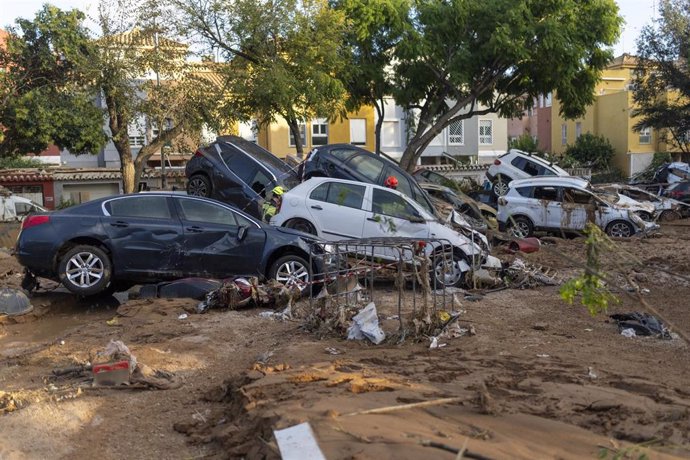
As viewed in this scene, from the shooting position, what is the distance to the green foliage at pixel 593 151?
153 feet

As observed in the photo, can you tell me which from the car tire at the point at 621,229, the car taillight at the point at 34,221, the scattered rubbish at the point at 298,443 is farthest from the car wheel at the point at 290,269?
the car tire at the point at 621,229

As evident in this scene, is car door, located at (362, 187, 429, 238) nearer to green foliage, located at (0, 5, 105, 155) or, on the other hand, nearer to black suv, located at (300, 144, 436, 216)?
black suv, located at (300, 144, 436, 216)

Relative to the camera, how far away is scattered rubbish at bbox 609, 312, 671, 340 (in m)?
8.34

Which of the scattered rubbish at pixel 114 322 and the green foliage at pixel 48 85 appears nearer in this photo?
the scattered rubbish at pixel 114 322

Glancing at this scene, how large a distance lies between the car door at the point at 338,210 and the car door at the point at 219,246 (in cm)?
191

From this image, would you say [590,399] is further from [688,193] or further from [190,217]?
[688,193]

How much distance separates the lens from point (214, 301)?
9.78 m

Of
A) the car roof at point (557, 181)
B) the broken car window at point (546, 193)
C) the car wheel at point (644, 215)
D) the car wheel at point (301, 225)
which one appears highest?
the car roof at point (557, 181)

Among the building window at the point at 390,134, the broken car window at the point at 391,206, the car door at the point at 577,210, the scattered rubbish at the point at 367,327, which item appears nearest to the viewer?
the scattered rubbish at the point at 367,327

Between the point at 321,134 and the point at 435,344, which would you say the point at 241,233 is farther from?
the point at 321,134

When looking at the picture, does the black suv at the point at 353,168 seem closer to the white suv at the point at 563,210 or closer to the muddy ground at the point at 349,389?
the white suv at the point at 563,210

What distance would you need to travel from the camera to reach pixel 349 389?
547cm

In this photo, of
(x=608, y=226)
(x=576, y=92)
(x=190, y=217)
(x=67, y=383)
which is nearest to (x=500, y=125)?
(x=576, y=92)

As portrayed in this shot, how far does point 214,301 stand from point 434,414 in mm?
5510
